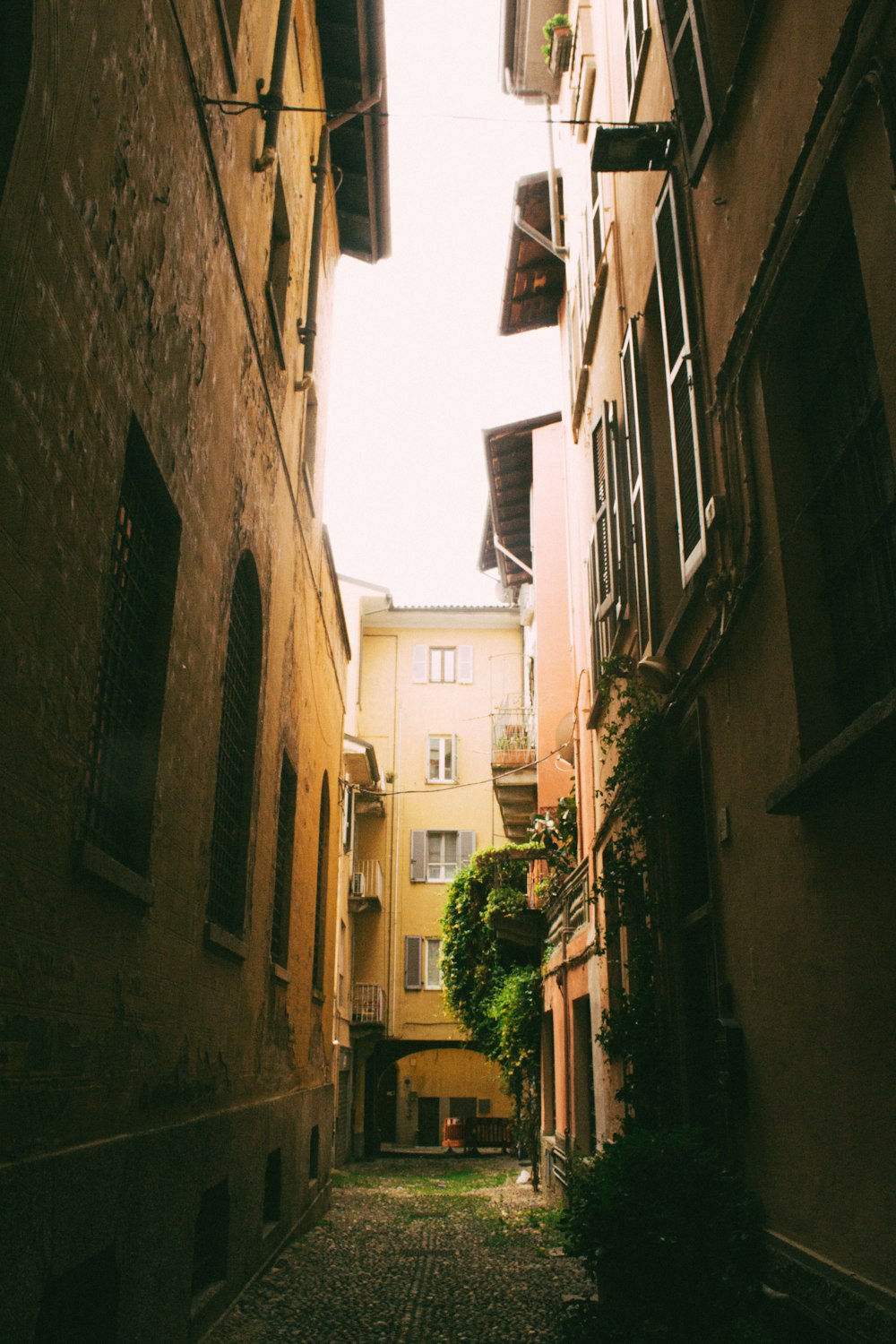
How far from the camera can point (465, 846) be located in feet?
96.5

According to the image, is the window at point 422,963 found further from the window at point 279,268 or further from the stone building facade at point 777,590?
the stone building facade at point 777,590

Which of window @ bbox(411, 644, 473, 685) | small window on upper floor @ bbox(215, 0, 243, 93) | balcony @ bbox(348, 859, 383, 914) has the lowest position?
balcony @ bbox(348, 859, 383, 914)

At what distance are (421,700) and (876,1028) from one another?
91.8 feet

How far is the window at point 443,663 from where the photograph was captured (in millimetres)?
31406

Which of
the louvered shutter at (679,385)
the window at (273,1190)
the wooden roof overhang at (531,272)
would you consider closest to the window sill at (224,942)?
the window at (273,1190)

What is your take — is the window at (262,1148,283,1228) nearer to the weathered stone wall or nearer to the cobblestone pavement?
the cobblestone pavement

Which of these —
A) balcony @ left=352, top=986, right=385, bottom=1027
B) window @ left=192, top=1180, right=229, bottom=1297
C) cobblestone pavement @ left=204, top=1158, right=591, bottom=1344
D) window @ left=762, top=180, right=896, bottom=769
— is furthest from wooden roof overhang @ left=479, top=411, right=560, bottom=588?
window @ left=762, top=180, right=896, bottom=769

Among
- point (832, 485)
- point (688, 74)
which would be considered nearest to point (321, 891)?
point (688, 74)

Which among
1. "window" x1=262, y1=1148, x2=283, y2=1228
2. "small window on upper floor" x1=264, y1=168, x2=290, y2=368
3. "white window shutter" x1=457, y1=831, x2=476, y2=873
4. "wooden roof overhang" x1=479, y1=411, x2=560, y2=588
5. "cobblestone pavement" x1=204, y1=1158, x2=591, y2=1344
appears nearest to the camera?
"cobblestone pavement" x1=204, y1=1158, x2=591, y2=1344

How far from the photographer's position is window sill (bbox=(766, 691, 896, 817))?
2.92 m

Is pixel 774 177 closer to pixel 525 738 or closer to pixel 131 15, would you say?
pixel 131 15

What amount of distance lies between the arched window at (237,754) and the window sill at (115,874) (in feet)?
6.79

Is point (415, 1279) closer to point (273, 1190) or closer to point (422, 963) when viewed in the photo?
point (273, 1190)

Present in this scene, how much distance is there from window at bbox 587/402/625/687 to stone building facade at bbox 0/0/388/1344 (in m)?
2.68
